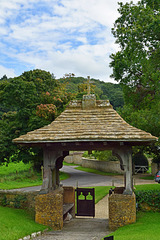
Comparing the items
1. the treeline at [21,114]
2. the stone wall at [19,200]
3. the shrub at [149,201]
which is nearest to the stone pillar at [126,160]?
the shrub at [149,201]

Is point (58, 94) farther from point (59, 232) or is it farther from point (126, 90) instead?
point (59, 232)

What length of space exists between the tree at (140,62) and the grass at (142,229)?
8.09 metres

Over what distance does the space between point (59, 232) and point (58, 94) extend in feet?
63.7

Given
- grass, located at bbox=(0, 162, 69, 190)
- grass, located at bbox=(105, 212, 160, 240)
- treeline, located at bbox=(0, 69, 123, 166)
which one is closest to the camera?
grass, located at bbox=(105, 212, 160, 240)

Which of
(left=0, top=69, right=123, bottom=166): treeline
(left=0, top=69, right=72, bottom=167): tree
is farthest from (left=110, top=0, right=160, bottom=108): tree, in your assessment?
(left=0, top=69, right=72, bottom=167): tree

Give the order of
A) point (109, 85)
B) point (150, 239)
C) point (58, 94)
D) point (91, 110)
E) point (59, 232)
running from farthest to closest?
1. point (109, 85)
2. point (58, 94)
3. point (91, 110)
4. point (59, 232)
5. point (150, 239)

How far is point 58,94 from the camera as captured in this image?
27.8 m

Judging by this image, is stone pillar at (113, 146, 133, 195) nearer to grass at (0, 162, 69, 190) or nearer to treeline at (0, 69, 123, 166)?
treeline at (0, 69, 123, 166)

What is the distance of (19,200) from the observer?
36.4ft

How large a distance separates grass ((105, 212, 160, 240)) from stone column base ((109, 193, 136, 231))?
0.28 m

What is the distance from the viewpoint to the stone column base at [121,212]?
9766mm

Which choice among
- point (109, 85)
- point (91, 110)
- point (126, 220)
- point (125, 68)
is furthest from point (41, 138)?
point (109, 85)

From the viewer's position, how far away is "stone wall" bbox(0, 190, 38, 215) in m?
10.9

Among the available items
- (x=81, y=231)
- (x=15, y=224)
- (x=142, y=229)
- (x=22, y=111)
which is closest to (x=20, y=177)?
(x=22, y=111)
